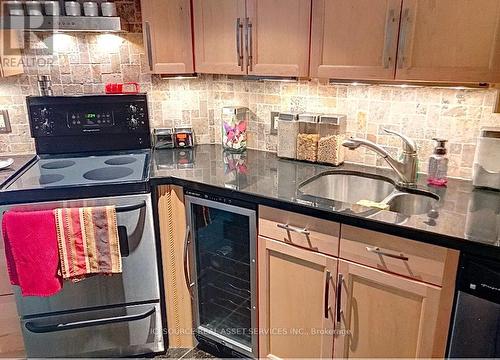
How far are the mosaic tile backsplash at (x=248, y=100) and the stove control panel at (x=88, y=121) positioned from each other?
85 mm

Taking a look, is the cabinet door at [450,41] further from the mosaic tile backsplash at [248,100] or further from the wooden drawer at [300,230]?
the wooden drawer at [300,230]

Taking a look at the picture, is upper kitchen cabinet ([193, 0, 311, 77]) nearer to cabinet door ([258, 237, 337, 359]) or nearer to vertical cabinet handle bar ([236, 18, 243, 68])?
vertical cabinet handle bar ([236, 18, 243, 68])

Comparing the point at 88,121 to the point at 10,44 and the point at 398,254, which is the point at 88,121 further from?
the point at 398,254

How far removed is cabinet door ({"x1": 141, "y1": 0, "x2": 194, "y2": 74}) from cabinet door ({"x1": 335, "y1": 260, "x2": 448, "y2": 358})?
49.5 inches

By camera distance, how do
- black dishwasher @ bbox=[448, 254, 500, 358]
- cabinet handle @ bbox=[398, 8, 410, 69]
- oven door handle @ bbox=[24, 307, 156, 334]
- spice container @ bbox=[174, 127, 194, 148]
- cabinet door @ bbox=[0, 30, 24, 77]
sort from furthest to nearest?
spice container @ bbox=[174, 127, 194, 148]
oven door handle @ bbox=[24, 307, 156, 334]
cabinet handle @ bbox=[398, 8, 410, 69]
black dishwasher @ bbox=[448, 254, 500, 358]
cabinet door @ bbox=[0, 30, 24, 77]

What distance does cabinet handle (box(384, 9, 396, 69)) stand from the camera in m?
1.44

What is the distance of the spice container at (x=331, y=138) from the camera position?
1.89m

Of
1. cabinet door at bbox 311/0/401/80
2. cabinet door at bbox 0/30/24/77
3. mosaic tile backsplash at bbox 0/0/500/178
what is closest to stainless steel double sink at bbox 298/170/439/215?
mosaic tile backsplash at bbox 0/0/500/178

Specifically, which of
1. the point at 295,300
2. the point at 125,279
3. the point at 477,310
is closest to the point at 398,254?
the point at 477,310

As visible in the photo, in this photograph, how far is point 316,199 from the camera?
1515mm

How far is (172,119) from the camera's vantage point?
2.29m

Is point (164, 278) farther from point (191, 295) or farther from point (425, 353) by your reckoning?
point (425, 353)

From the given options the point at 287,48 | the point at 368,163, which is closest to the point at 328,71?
the point at 287,48

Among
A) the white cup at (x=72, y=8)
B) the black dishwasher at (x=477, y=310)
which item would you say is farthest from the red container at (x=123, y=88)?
the black dishwasher at (x=477, y=310)
